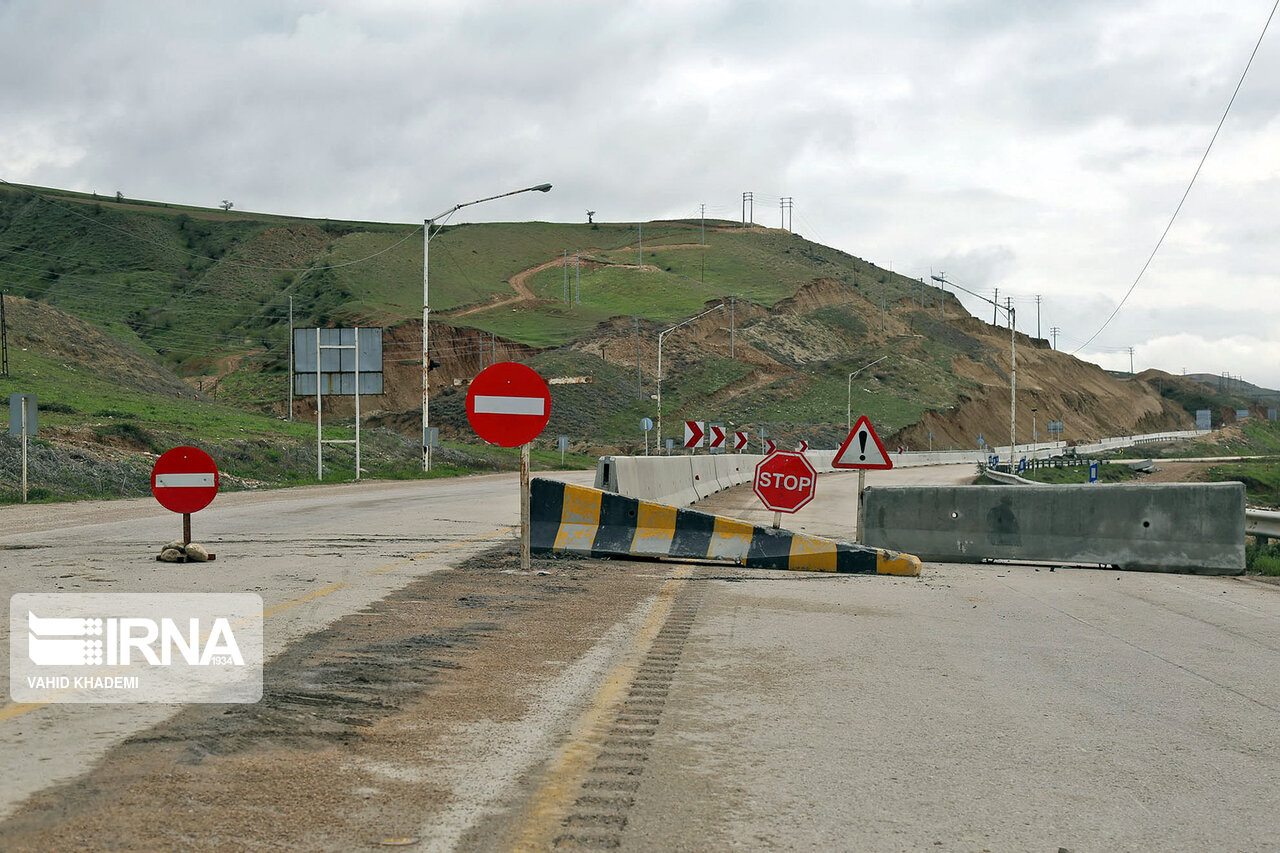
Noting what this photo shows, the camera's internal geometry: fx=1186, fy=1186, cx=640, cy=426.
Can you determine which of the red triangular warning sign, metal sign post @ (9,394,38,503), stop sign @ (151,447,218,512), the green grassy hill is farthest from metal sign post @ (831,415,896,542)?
the green grassy hill

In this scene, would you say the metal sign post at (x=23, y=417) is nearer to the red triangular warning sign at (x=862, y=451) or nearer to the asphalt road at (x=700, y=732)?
the asphalt road at (x=700, y=732)

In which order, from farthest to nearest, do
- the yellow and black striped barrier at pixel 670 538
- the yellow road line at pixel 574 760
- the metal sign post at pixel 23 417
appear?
the metal sign post at pixel 23 417 < the yellow and black striped barrier at pixel 670 538 < the yellow road line at pixel 574 760

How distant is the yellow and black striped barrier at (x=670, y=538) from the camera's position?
1272 cm

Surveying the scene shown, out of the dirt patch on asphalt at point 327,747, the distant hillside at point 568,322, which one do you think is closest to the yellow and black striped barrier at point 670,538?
the dirt patch on asphalt at point 327,747

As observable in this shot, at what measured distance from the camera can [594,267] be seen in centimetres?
16738

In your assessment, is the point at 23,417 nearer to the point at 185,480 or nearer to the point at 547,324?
the point at 185,480

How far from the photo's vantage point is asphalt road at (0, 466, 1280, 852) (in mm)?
4129

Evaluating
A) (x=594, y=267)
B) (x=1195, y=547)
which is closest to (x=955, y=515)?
(x=1195, y=547)

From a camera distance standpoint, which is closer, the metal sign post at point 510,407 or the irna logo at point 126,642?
the irna logo at point 126,642

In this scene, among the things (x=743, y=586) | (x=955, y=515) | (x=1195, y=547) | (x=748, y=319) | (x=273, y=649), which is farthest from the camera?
(x=748, y=319)

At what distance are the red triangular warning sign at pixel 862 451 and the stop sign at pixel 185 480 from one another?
25.4ft

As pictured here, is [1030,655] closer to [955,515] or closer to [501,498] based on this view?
[955,515]

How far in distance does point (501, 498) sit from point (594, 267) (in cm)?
14172

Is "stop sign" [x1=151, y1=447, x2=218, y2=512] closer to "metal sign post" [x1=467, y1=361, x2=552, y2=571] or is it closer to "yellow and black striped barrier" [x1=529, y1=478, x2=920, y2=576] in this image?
"metal sign post" [x1=467, y1=361, x2=552, y2=571]
